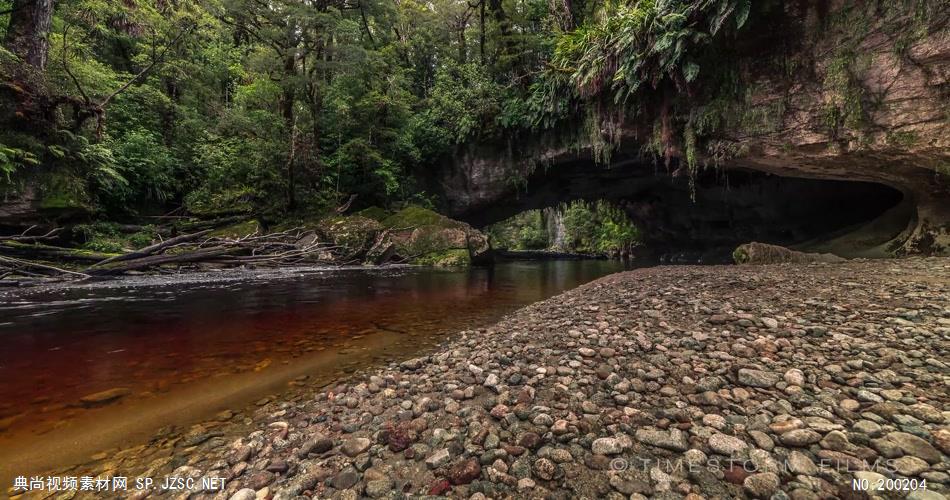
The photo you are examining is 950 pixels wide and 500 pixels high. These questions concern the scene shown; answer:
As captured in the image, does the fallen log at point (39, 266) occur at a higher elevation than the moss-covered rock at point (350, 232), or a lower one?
lower

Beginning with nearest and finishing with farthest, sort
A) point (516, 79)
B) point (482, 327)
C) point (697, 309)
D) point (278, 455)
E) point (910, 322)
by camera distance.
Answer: point (278, 455) → point (910, 322) → point (697, 309) → point (482, 327) → point (516, 79)

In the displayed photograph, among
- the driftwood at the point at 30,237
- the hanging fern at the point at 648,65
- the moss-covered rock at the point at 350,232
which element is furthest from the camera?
the moss-covered rock at the point at 350,232

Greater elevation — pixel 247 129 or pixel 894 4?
pixel 247 129

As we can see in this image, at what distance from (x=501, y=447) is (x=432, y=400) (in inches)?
33.8

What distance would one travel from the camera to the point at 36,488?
6.58 feet

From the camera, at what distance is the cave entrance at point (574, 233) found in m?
26.2

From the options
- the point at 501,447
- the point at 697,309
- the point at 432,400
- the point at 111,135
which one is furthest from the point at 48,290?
the point at 697,309

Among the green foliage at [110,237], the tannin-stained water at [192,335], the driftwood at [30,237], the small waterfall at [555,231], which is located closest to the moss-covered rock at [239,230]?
the green foliage at [110,237]

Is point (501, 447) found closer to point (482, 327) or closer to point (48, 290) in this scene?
point (482, 327)

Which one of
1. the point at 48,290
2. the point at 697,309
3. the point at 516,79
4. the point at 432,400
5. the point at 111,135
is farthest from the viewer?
the point at 516,79

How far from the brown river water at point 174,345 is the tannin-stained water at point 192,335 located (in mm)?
17

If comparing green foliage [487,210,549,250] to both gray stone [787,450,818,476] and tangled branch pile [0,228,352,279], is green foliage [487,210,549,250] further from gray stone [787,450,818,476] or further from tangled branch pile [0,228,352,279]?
gray stone [787,450,818,476]

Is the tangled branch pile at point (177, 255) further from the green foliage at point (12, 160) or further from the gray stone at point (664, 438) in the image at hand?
the gray stone at point (664, 438)

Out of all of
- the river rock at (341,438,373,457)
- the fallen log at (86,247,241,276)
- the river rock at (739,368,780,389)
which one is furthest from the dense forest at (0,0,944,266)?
the river rock at (341,438,373,457)
